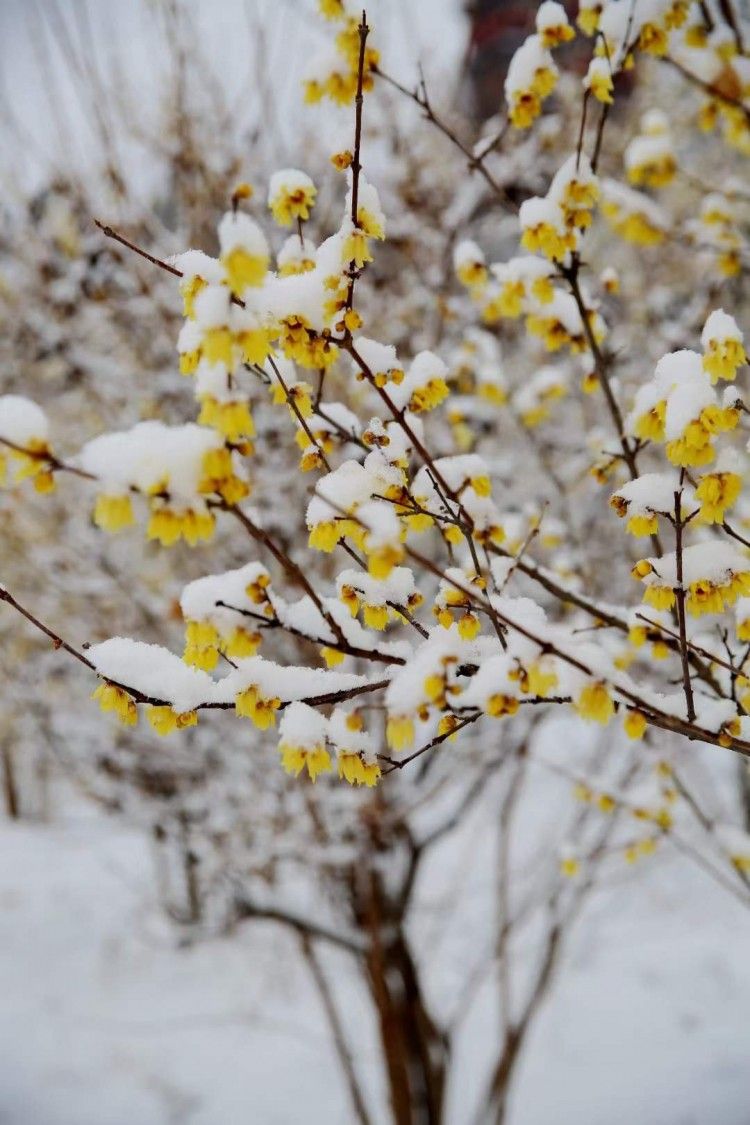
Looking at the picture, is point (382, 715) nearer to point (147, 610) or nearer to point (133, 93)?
point (147, 610)

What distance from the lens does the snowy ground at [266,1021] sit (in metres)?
5.62

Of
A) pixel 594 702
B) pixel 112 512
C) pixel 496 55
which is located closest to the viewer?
pixel 112 512

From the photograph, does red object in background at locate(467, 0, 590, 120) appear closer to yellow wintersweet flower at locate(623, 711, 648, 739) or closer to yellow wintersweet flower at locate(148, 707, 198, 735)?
yellow wintersweet flower at locate(623, 711, 648, 739)

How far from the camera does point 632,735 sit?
3.85ft

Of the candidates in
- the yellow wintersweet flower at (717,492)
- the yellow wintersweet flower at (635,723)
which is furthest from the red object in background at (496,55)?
the yellow wintersweet flower at (635,723)

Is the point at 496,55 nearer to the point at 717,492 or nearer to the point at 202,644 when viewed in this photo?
the point at 717,492

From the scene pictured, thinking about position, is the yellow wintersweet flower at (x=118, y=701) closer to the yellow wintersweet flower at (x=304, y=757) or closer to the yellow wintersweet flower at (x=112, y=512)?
the yellow wintersweet flower at (x=304, y=757)

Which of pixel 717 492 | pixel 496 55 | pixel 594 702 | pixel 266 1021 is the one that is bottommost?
pixel 594 702

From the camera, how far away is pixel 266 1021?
18.8 feet

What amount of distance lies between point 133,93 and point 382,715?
3680 mm

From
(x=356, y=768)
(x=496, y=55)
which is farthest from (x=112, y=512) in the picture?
(x=496, y=55)

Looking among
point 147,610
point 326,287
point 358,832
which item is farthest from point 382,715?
point 326,287

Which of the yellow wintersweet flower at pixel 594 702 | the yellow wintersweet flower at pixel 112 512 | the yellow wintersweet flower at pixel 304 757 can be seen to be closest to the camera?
the yellow wintersweet flower at pixel 112 512

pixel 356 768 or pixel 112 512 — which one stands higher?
pixel 112 512
